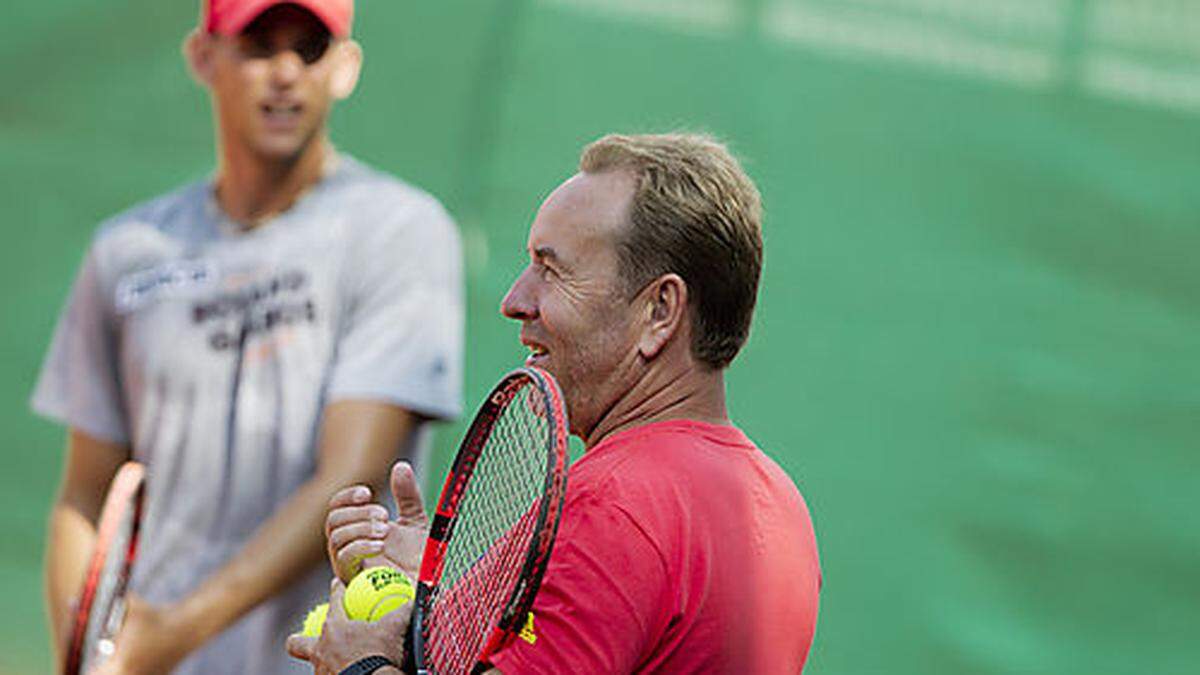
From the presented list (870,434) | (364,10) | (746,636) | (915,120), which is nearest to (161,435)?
(364,10)

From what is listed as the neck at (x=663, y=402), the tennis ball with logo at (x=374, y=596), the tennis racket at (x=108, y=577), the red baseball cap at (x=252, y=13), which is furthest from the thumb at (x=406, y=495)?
the red baseball cap at (x=252, y=13)

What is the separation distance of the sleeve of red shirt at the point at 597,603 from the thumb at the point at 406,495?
400 mm

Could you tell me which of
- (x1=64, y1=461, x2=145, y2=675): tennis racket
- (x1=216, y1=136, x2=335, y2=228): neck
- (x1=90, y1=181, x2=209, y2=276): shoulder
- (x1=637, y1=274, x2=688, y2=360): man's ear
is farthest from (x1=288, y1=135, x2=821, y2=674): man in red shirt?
(x1=90, y1=181, x2=209, y2=276): shoulder

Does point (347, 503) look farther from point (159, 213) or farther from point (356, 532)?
point (159, 213)

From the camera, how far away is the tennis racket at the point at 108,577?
141 inches

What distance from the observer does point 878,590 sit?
4.42 metres

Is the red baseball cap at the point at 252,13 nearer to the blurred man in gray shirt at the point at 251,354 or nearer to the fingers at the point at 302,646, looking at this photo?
the blurred man in gray shirt at the point at 251,354

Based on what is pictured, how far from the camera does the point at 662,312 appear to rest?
90.6 inches

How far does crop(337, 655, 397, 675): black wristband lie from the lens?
215 cm

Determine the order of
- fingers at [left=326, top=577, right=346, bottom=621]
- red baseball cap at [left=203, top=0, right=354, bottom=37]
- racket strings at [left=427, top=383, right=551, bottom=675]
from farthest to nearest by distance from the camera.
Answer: red baseball cap at [left=203, top=0, right=354, bottom=37], fingers at [left=326, top=577, right=346, bottom=621], racket strings at [left=427, top=383, right=551, bottom=675]

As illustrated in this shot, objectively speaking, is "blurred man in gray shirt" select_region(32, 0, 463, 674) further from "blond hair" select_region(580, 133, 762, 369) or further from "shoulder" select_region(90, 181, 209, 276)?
"blond hair" select_region(580, 133, 762, 369)

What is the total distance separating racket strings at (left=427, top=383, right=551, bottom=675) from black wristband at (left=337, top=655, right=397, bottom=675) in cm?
5

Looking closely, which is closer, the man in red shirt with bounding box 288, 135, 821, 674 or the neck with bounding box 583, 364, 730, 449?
the man in red shirt with bounding box 288, 135, 821, 674

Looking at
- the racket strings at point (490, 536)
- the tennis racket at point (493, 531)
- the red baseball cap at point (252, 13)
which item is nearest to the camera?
the tennis racket at point (493, 531)
